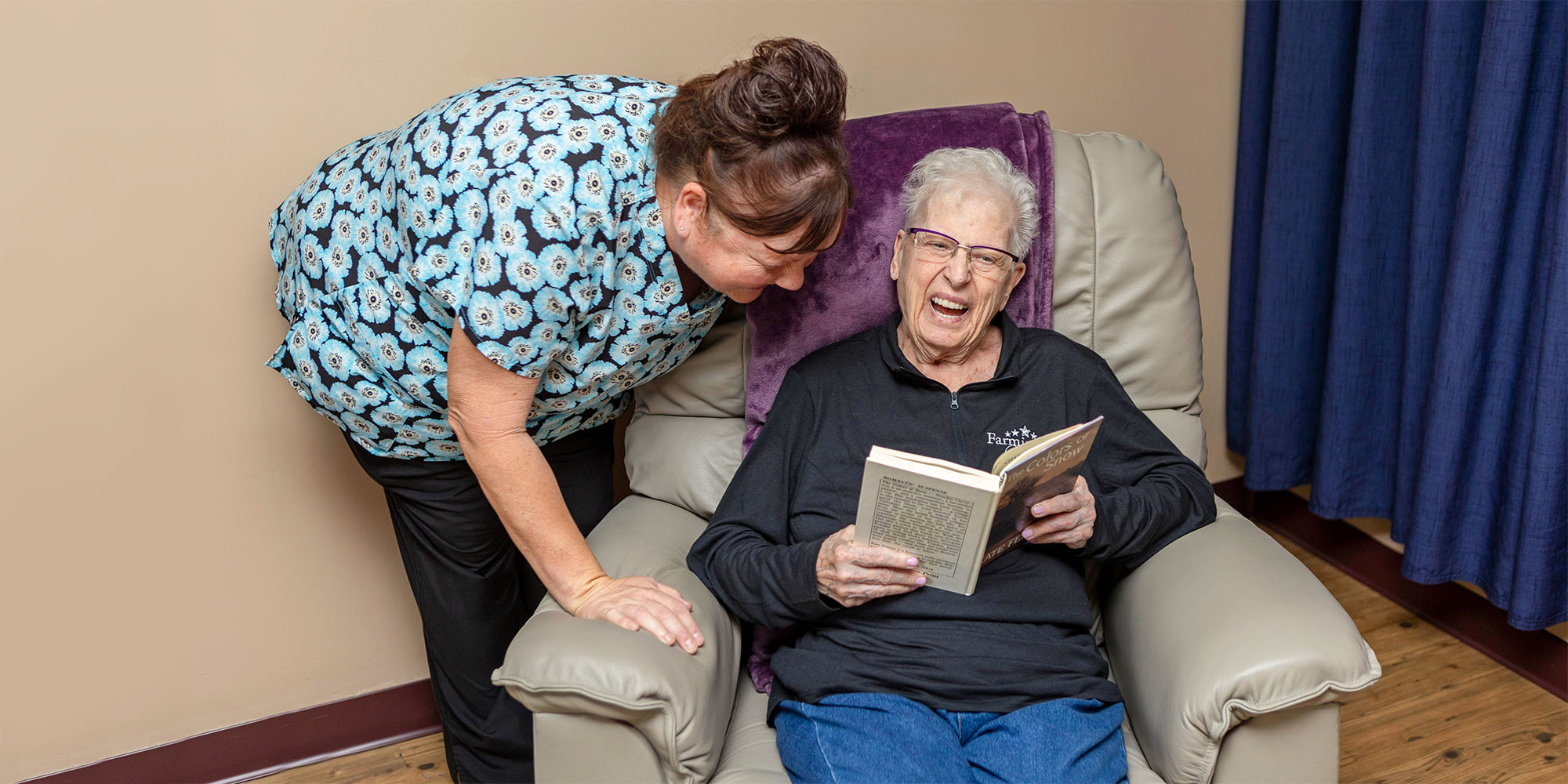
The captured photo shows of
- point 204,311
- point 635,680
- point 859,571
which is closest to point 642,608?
A: point 635,680

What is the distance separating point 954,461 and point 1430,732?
1.15 metres

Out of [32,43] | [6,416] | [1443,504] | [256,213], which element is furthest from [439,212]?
[1443,504]

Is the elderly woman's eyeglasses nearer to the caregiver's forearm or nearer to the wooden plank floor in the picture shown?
the caregiver's forearm

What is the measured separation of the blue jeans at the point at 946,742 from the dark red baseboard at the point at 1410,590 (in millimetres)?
1187

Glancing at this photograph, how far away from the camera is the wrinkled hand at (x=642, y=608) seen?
1436 mm

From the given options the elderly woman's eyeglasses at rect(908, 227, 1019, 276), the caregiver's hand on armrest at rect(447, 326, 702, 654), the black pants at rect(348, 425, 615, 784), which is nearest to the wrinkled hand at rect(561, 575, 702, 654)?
the caregiver's hand on armrest at rect(447, 326, 702, 654)

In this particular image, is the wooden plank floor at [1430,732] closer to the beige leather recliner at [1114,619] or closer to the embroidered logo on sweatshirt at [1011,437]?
the beige leather recliner at [1114,619]

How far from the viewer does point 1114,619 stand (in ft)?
5.40

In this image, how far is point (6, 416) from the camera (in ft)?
5.81

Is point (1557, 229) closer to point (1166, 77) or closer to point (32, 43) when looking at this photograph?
point (1166, 77)

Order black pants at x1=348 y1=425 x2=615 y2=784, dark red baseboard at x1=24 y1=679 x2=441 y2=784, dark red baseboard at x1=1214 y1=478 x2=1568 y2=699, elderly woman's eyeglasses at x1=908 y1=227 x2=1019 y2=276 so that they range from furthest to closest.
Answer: dark red baseboard at x1=1214 y1=478 x2=1568 y2=699 → dark red baseboard at x1=24 y1=679 x2=441 y2=784 → black pants at x1=348 y1=425 x2=615 y2=784 → elderly woman's eyeglasses at x1=908 y1=227 x2=1019 y2=276

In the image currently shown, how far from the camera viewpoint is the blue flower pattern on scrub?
4.40 ft

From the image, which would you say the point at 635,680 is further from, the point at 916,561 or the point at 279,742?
the point at 279,742

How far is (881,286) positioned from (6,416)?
1.39m
